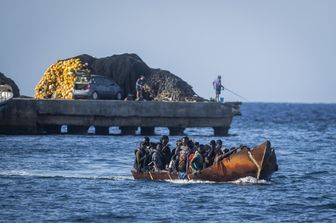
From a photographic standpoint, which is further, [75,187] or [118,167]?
[118,167]

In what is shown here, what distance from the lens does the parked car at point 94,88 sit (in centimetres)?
6744

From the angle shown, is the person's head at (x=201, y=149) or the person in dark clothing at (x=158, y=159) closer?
the person's head at (x=201, y=149)

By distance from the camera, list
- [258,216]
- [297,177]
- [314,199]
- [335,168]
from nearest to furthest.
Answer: [258,216] → [314,199] → [297,177] → [335,168]

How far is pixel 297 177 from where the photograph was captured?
44062 mm

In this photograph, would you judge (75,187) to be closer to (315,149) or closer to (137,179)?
(137,179)

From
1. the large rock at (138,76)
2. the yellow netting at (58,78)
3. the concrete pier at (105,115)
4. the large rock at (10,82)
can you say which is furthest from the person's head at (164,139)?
the large rock at (10,82)

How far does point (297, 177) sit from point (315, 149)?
21.4m

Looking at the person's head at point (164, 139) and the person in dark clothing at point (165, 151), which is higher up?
the person's head at point (164, 139)

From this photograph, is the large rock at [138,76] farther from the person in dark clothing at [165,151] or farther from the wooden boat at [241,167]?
the wooden boat at [241,167]

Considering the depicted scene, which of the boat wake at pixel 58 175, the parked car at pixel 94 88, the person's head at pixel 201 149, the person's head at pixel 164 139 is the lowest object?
the boat wake at pixel 58 175

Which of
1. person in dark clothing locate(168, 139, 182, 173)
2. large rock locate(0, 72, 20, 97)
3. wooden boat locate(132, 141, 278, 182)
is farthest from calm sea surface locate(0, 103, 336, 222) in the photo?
large rock locate(0, 72, 20, 97)

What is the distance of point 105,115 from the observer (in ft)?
209

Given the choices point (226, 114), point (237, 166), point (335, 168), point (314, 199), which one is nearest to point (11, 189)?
point (237, 166)

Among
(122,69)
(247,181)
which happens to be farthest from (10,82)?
(247,181)
